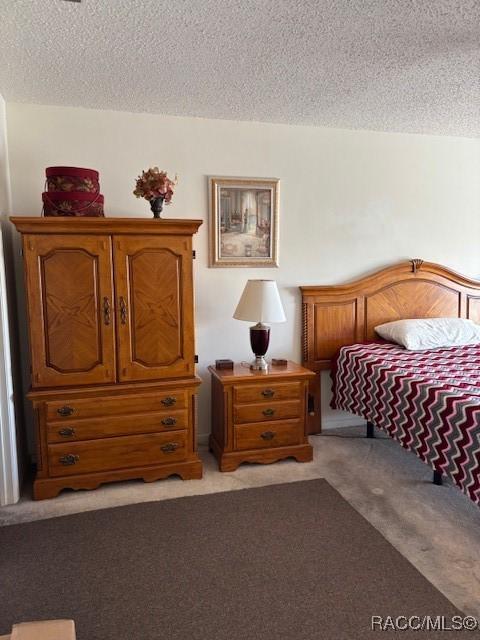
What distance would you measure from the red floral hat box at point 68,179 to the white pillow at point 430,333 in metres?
2.37

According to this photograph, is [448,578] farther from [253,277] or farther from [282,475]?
[253,277]

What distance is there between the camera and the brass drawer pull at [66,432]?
261 centimetres

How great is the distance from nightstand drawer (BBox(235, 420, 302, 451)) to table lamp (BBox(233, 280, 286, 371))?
386 millimetres

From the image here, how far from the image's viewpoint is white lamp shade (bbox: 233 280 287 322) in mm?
2957

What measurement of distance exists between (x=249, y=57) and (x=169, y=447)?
7.29ft

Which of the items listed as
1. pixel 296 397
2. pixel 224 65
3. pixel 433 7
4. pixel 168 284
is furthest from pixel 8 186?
pixel 433 7

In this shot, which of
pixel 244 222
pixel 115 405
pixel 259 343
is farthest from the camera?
pixel 244 222

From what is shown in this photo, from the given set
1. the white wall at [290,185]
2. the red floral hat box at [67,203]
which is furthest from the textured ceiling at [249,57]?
the red floral hat box at [67,203]

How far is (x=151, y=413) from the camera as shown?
2.75m

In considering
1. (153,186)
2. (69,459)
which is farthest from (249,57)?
(69,459)

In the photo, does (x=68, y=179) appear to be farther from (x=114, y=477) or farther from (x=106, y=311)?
(x=114, y=477)

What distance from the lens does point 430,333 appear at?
3414mm

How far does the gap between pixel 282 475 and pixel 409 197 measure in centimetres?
245

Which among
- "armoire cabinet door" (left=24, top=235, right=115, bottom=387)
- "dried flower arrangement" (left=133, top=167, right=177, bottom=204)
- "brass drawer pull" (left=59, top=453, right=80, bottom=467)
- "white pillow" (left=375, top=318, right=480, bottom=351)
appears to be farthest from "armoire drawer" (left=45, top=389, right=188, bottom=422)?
"white pillow" (left=375, top=318, right=480, bottom=351)
